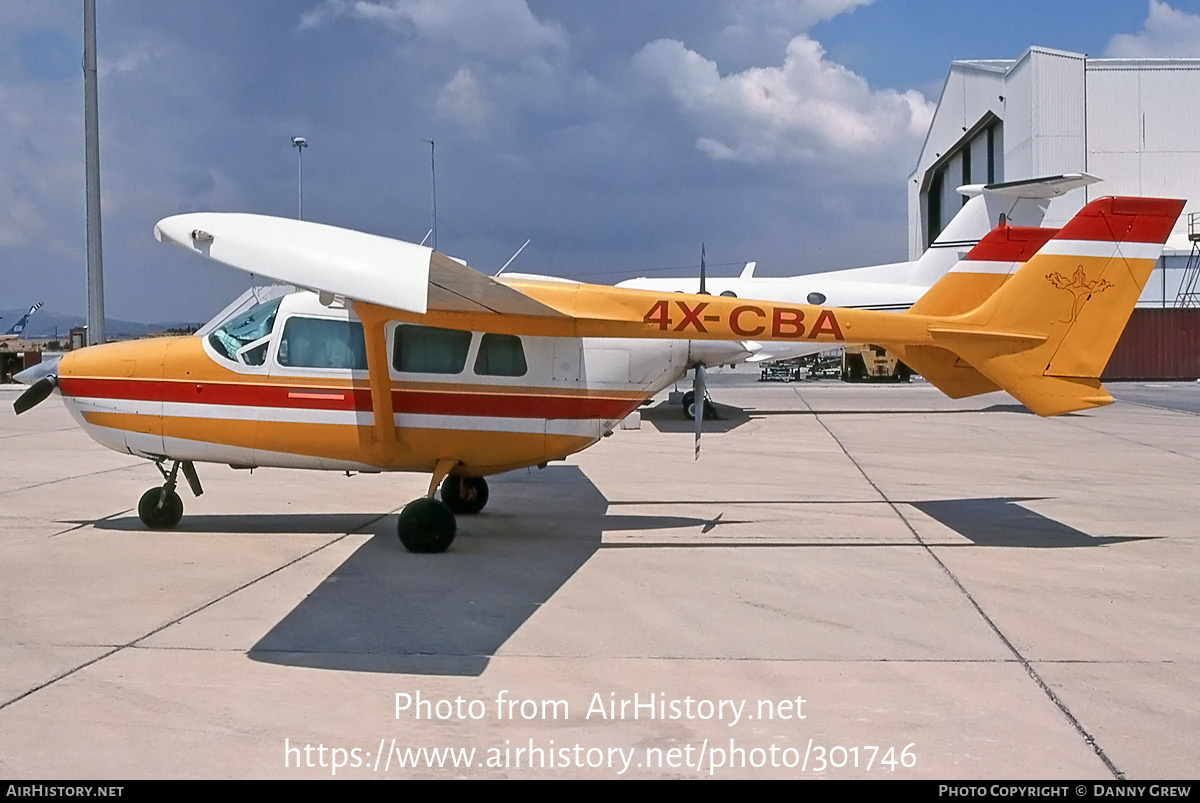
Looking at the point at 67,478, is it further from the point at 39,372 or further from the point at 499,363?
the point at 499,363

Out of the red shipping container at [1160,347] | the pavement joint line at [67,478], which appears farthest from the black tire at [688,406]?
the red shipping container at [1160,347]

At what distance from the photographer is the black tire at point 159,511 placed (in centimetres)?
945

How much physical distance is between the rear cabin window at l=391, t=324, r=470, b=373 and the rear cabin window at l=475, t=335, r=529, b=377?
0.14 metres

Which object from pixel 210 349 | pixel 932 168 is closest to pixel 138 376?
pixel 210 349

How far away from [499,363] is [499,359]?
4 centimetres

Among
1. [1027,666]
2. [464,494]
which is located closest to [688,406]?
[464,494]

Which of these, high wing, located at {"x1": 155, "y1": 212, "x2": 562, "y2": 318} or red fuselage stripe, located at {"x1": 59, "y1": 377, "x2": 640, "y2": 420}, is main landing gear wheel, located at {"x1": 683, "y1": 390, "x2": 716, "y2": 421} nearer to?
red fuselage stripe, located at {"x1": 59, "y1": 377, "x2": 640, "y2": 420}

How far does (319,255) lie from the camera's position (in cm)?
668

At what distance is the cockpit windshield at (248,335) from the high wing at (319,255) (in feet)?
6.65

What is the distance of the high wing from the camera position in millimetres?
6355

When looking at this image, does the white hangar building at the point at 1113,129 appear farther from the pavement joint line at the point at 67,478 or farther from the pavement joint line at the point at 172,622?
the pavement joint line at the point at 172,622

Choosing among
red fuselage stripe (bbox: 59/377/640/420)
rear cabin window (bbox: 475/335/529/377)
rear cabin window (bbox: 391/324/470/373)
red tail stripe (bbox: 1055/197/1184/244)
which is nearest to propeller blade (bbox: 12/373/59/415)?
red fuselage stripe (bbox: 59/377/640/420)

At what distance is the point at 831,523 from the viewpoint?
32.8 ft

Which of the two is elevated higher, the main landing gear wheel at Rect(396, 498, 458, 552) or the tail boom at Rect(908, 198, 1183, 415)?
the tail boom at Rect(908, 198, 1183, 415)
